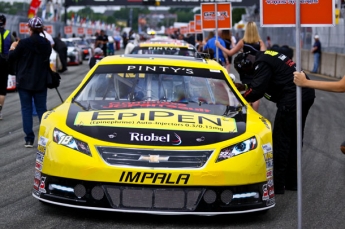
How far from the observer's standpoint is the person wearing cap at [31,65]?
1045 centimetres

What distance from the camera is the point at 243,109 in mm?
7547

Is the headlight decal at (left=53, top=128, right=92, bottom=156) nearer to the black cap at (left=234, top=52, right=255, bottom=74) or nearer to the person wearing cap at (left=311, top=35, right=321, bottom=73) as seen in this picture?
the black cap at (left=234, top=52, right=255, bottom=74)

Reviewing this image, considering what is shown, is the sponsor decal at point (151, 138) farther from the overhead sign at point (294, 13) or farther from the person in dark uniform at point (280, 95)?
the person in dark uniform at point (280, 95)

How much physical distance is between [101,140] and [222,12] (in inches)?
554

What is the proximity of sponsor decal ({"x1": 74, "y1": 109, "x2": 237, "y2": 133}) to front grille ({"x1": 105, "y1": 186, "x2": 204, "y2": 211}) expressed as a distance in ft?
2.03

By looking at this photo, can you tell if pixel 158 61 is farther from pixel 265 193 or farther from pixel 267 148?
pixel 265 193

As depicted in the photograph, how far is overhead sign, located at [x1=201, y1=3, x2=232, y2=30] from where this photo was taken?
20.0 metres

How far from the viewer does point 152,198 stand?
625 centimetres

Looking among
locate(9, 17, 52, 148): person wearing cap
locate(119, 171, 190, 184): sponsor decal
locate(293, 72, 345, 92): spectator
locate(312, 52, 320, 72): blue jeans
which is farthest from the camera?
locate(312, 52, 320, 72): blue jeans

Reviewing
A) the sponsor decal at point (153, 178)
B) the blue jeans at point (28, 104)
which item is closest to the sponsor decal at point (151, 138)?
the sponsor decal at point (153, 178)

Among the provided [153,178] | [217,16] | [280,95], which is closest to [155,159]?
[153,178]

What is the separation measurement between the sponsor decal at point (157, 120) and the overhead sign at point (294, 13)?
942 mm

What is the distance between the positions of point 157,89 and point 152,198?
180 cm

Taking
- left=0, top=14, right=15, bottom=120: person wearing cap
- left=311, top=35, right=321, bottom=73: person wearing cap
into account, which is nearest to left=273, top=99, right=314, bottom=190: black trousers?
left=0, top=14, right=15, bottom=120: person wearing cap
